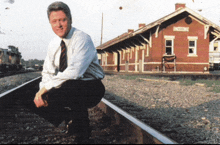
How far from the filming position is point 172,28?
2136cm

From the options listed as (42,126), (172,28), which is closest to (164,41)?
(172,28)

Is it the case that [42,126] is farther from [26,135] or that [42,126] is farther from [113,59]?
[113,59]

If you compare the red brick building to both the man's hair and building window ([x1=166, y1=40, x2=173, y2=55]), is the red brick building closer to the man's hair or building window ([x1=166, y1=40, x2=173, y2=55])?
building window ([x1=166, y1=40, x2=173, y2=55])

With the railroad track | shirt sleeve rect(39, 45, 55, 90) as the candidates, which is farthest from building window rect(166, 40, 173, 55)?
shirt sleeve rect(39, 45, 55, 90)

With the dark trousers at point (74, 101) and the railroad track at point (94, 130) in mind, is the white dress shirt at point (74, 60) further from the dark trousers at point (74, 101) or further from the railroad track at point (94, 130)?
the railroad track at point (94, 130)

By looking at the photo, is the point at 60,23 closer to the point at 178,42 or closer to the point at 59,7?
the point at 59,7

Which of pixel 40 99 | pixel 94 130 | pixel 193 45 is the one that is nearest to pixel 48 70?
pixel 40 99

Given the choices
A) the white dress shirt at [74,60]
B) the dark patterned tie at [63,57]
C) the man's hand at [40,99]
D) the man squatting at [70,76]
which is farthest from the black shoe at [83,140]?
the dark patterned tie at [63,57]

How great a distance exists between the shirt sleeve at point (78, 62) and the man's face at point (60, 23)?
151mm

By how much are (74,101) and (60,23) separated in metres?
0.75

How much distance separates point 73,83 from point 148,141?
2.72ft

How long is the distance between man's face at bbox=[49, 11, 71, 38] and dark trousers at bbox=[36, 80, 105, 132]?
18.8 inches

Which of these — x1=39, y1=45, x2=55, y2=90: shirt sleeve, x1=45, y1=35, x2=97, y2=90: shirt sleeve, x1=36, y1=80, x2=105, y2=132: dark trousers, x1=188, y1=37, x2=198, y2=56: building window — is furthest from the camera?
x1=188, y1=37, x2=198, y2=56: building window

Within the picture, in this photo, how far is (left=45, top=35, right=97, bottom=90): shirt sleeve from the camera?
2027 millimetres
